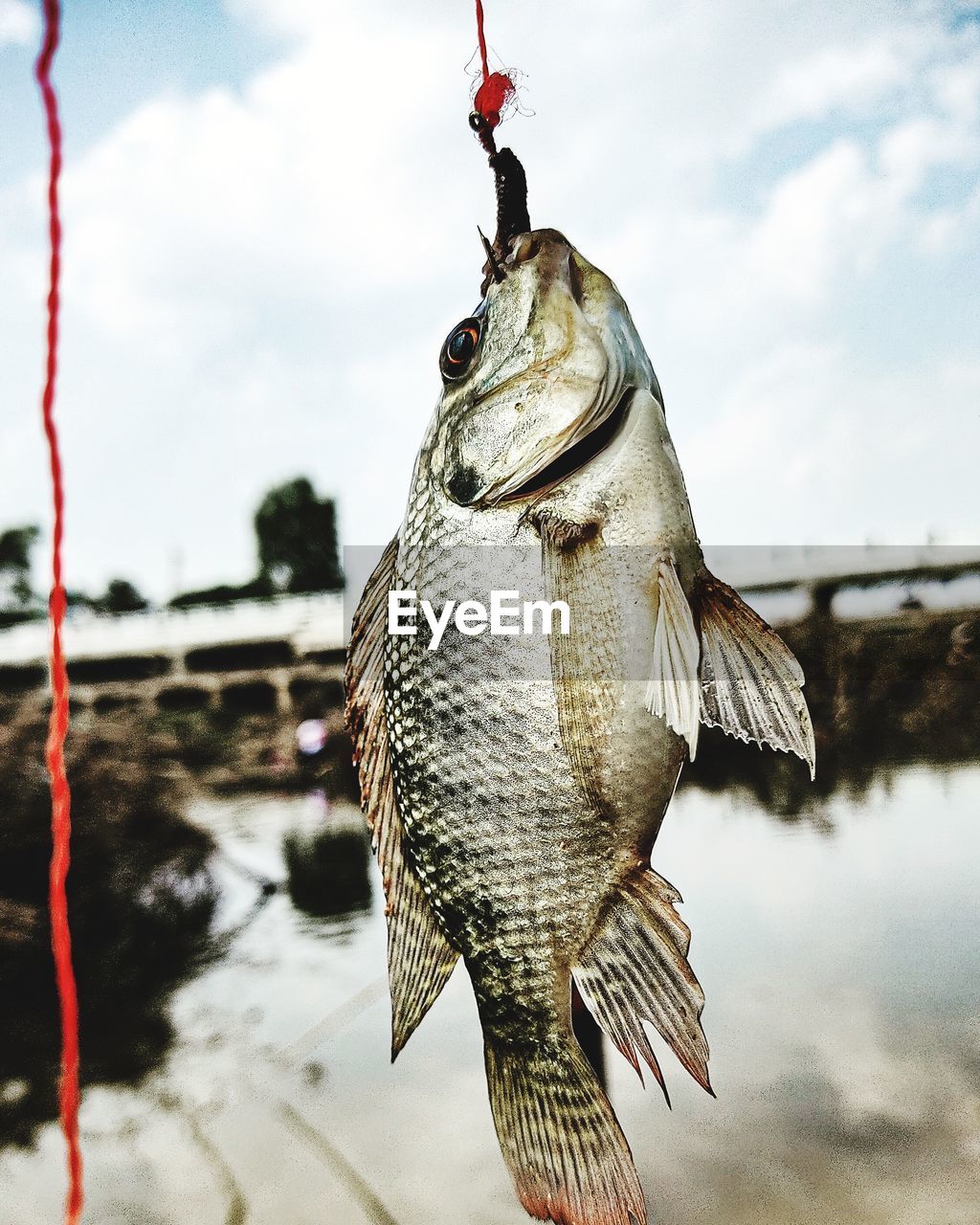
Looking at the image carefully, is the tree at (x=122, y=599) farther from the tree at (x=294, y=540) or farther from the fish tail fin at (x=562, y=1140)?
the fish tail fin at (x=562, y=1140)

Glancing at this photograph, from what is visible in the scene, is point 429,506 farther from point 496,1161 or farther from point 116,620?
point 116,620

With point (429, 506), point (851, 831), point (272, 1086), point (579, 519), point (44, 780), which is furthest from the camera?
point (851, 831)

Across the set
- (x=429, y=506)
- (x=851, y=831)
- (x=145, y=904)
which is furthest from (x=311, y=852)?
(x=429, y=506)

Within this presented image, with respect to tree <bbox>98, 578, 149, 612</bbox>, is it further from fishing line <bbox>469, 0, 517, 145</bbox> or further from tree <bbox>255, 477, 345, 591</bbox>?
fishing line <bbox>469, 0, 517, 145</bbox>

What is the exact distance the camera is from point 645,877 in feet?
4.30

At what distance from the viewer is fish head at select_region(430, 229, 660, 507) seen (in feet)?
4.24

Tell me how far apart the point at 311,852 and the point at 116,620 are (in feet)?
34.0

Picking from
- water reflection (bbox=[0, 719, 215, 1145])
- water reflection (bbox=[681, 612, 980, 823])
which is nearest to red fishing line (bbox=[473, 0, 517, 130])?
water reflection (bbox=[0, 719, 215, 1145])

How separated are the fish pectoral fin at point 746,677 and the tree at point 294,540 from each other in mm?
36549

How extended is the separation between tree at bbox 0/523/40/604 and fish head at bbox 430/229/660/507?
157 feet

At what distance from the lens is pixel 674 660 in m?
1.22

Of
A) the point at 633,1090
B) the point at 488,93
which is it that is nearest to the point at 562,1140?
the point at 488,93

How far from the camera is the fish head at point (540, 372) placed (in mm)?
1291

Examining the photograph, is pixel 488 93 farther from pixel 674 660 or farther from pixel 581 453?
pixel 674 660
